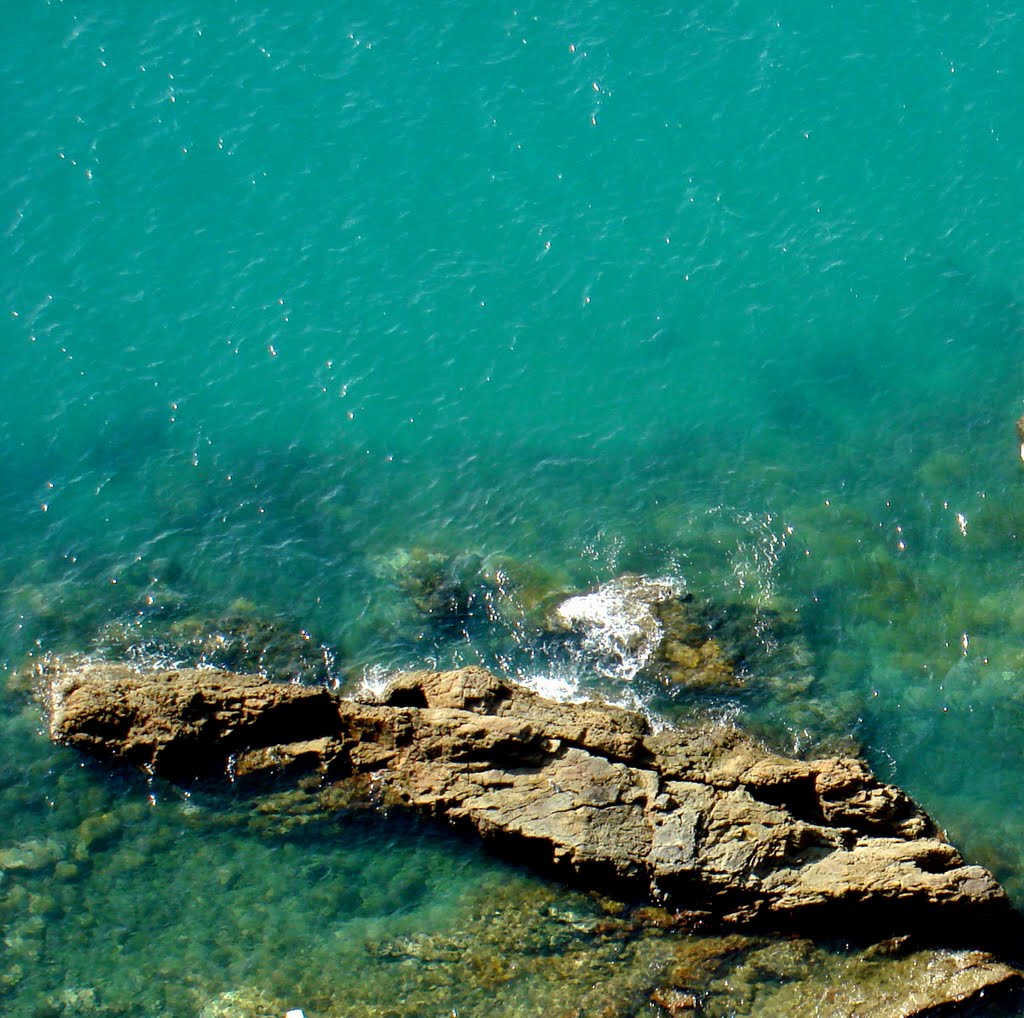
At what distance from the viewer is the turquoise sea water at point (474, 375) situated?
128ft

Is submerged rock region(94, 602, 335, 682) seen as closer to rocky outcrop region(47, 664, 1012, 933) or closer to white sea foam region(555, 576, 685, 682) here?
rocky outcrop region(47, 664, 1012, 933)

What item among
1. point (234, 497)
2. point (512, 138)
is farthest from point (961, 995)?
point (512, 138)

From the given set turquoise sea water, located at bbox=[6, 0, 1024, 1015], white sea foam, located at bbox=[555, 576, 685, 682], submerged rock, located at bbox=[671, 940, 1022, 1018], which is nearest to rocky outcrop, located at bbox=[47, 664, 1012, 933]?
submerged rock, located at bbox=[671, 940, 1022, 1018]

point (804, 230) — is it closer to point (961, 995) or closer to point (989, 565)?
point (989, 565)

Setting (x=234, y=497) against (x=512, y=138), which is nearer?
(x=234, y=497)

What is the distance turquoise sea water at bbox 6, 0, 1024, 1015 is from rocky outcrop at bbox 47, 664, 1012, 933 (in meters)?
1.90

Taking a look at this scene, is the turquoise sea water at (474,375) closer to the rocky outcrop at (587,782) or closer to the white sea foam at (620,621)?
the white sea foam at (620,621)

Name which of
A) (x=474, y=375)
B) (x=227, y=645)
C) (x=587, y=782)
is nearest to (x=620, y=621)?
(x=587, y=782)

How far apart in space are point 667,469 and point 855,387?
9468 mm

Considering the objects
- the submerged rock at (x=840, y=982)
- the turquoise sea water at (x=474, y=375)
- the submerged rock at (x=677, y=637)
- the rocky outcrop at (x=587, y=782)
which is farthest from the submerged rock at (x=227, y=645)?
the submerged rock at (x=840, y=982)

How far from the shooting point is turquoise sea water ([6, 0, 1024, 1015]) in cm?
3909

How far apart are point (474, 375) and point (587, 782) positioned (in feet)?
75.0

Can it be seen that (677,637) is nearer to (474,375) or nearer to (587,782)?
(587,782)

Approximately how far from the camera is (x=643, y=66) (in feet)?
203
